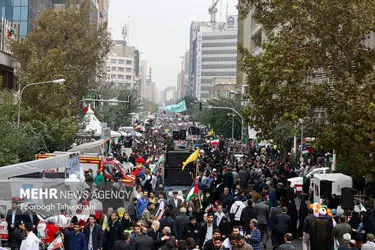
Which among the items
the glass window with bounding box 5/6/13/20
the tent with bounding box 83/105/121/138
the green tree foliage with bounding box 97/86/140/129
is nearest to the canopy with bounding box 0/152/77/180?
the tent with bounding box 83/105/121/138

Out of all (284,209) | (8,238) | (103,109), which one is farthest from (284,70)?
(103,109)

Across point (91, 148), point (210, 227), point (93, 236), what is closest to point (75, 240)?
point (93, 236)

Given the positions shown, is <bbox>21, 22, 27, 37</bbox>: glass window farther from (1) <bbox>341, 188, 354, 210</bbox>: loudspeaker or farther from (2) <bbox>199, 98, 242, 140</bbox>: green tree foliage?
(1) <bbox>341, 188, 354, 210</bbox>: loudspeaker

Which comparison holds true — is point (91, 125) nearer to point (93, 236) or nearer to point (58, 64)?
point (58, 64)

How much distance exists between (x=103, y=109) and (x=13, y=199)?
6165 cm

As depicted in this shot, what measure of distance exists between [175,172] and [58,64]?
17.9 meters

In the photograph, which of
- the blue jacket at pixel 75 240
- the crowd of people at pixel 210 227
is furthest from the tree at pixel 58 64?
the blue jacket at pixel 75 240

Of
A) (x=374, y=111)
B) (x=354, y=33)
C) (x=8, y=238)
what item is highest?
(x=354, y=33)

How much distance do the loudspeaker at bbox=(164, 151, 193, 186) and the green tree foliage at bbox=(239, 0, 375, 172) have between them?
5723mm

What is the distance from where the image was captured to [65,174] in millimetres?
24203

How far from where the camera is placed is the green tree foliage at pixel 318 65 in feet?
80.2

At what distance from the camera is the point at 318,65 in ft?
84.5

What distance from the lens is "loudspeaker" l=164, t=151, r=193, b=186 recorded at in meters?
31.8

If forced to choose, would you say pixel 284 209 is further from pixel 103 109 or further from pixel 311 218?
pixel 103 109
